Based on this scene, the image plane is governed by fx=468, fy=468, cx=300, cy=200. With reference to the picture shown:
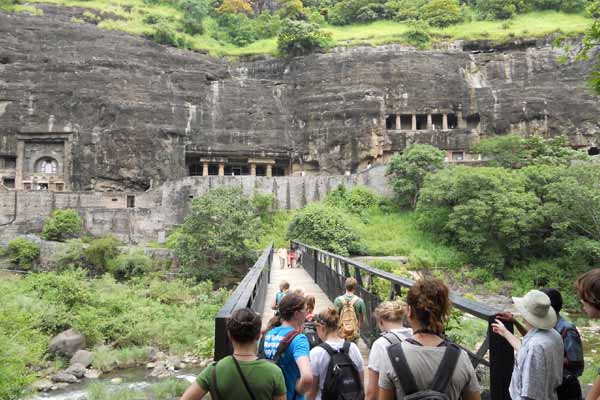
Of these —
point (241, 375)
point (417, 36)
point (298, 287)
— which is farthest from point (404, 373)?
point (417, 36)

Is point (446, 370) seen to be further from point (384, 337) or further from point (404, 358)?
point (384, 337)

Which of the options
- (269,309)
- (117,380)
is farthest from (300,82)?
(269,309)

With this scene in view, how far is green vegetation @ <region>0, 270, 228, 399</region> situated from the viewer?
16000 mm

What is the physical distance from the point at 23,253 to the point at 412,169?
83.6 feet

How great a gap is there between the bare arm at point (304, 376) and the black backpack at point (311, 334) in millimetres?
505

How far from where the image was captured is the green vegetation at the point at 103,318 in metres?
16.0

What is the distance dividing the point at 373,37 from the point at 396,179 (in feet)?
81.5

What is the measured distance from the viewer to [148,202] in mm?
34656

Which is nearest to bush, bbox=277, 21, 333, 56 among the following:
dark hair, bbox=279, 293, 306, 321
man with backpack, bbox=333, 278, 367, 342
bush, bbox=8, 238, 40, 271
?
bush, bbox=8, 238, 40, 271

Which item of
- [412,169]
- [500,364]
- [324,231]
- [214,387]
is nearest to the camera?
[214,387]

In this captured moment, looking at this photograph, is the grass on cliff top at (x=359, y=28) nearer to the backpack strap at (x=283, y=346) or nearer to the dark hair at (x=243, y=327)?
the backpack strap at (x=283, y=346)

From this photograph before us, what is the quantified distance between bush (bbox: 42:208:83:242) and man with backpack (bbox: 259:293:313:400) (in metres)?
31.2

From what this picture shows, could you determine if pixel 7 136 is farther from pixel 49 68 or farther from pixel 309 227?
pixel 309 227

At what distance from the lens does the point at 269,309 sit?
9.55m
